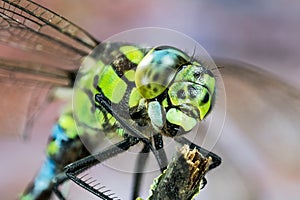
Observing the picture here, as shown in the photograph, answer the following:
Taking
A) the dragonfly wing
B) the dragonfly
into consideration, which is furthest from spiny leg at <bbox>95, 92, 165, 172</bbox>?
the dragonfly wing

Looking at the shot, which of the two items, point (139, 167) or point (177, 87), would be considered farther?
point (139, 167)

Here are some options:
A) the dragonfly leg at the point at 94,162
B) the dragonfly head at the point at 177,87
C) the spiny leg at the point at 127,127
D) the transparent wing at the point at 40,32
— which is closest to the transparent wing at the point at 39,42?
the transparent wing at the point at 40,32

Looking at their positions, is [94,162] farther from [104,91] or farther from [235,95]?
[235,95]

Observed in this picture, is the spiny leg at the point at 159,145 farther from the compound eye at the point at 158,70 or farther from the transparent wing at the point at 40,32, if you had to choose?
the transparent wing at the point at 40,32

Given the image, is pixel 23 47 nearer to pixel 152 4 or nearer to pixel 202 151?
pixel 202 151

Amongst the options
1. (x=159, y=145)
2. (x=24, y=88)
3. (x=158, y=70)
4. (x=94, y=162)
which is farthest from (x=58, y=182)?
(x=158, y=70)

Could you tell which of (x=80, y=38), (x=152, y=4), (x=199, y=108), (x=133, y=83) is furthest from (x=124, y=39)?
(x=152, y=4)
